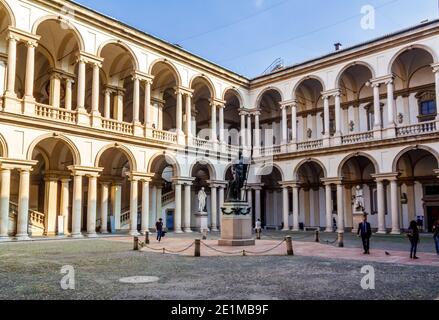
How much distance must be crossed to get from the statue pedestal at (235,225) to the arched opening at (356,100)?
1755 centimetres

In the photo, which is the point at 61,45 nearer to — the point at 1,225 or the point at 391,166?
the point at 1,225

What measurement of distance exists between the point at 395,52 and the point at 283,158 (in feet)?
36.6

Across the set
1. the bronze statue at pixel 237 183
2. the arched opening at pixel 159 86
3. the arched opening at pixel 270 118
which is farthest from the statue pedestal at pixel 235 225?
the arched opening at pixel 270 118

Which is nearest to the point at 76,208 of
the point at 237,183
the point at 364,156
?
the point at 237,183

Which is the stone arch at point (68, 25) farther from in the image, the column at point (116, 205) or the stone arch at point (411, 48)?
the stone arch at point (411, 48)

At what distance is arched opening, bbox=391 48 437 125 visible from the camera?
2795 cm

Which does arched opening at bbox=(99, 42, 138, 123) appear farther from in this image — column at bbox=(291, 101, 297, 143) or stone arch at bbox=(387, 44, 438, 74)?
stone arch at bbox=(387, 44, 438, 74)

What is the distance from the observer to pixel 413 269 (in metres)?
10.5

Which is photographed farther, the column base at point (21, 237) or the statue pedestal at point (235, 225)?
the column base at point (21, 237)

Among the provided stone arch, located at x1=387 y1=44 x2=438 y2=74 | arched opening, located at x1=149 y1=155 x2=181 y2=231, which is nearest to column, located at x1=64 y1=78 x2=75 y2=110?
arched opening, located at x1=149 y1=155 x2=181 y2=231

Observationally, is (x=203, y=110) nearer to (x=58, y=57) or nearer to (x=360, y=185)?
(x=360, y=185)

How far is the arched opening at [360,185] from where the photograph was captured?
31031 millimetres

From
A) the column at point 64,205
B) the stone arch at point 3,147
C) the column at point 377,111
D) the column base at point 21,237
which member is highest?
the column at point 377,111
